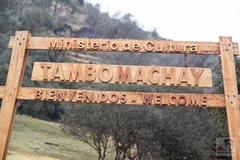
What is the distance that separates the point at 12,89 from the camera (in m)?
7.38

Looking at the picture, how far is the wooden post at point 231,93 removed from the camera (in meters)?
6.82

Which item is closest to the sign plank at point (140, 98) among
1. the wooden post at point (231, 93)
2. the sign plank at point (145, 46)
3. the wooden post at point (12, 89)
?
the wooden post at point (231, 93)

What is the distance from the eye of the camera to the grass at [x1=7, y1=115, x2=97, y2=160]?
30672 millimetres

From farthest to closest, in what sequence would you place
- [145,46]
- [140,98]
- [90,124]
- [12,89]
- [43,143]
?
[43,143]
[90,124]
[145,46]
[12,89]
[140,98]

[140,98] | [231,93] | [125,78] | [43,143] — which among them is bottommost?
[140,98]

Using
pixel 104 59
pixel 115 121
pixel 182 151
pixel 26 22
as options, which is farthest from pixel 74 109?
pixel 104 59

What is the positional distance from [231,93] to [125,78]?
1.91 meters

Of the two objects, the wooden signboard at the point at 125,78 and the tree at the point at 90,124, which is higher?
the tree at the point at 90,124

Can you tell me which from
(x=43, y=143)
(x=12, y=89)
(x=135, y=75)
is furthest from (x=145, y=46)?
(x=43, y=143)

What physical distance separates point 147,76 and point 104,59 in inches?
2813

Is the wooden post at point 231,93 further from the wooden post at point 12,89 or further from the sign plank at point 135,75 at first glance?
the wooden post at point 12,89

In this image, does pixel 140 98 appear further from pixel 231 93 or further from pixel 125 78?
pixel 231 93

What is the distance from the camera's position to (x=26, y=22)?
6675 cm

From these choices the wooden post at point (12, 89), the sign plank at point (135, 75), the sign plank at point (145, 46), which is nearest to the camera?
the wooden post at point (12, 89)
